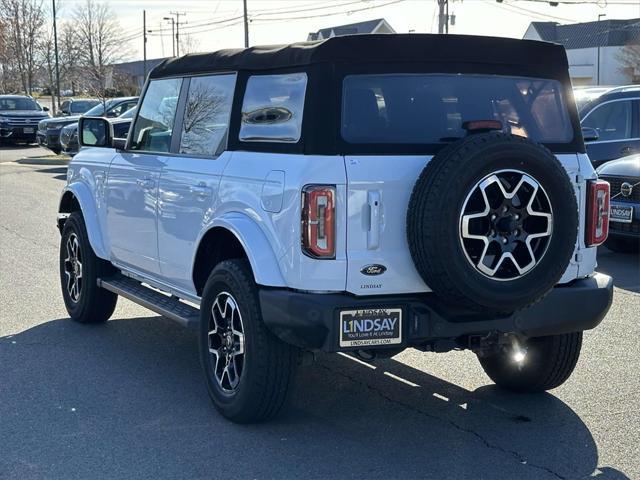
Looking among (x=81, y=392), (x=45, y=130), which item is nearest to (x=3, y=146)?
(x=45, y=130)

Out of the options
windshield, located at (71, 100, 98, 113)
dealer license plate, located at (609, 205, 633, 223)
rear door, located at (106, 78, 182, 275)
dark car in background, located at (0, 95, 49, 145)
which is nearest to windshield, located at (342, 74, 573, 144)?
rear door, located at (106, 78, 182, 275)

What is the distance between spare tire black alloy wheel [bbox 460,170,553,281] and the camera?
4.38m

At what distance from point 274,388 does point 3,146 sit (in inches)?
1215

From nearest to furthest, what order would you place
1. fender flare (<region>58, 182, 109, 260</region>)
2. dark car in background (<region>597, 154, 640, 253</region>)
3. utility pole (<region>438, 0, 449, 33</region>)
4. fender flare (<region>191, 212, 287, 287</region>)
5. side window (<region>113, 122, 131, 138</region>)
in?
fender flare (<region>191, 212, 287, 287</region>), fender flare (<region>58, 182, 109, 260</region>), dark car in background (<region>597, 154, 640, 253</region>), side window (<region>113, 122, 131, 138</region>), utility pole (<region>438, 0, 449, 33</region>)

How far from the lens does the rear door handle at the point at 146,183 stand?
601 cm

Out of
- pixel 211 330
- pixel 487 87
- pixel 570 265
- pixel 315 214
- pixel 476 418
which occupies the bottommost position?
pixel 476 418

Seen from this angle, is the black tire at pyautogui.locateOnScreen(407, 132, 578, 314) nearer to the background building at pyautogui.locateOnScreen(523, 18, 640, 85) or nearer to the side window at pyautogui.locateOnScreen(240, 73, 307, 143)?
the side window at pyautogui.locateOnScreen(240, 73, 307, 143)

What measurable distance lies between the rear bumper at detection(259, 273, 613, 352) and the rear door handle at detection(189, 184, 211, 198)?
890 mm

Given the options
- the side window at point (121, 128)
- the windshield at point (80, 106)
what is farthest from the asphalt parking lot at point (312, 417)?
the windshield at point (80, 106)

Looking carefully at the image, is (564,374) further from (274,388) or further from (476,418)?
(274,388)

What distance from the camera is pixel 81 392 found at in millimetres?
5594

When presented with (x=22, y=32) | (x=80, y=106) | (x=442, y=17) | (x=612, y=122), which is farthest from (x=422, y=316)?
(x=22, y=32)

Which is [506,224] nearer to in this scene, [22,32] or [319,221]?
[319,221]

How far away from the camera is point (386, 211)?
14.7 ft
